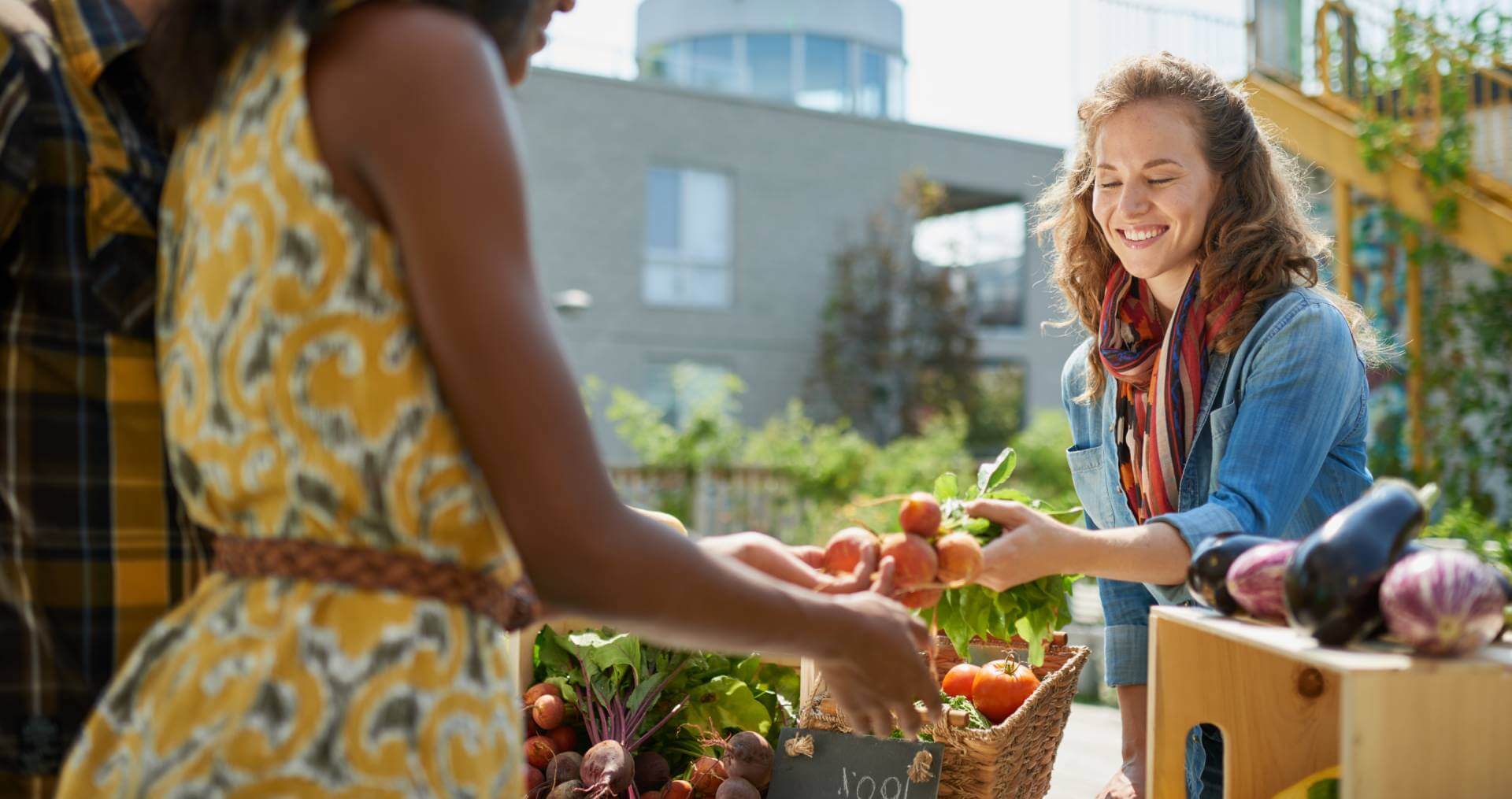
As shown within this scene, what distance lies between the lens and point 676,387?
1554 cm

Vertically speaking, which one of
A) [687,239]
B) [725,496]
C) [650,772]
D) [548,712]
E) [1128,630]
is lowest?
[725,496]

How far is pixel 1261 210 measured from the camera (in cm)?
212

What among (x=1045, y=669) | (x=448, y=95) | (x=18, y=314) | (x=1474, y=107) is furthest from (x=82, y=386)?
(x=1474, y=107)

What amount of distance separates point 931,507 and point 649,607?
0.75 meters

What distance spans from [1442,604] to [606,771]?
58.3 inches

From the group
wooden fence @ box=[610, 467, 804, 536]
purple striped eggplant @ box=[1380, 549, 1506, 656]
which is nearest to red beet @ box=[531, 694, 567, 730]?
purple striped eggplant @ box=[1380, 549, 1506, 656]

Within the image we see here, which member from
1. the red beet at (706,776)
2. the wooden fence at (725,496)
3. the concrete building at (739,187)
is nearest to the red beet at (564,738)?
the red beet at (706,776)

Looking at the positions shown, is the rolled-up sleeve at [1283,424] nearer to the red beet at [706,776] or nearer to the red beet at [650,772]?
the red beet at [706,776]

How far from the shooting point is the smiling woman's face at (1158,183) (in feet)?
6.95

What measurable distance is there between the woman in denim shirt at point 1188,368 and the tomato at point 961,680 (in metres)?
0.28

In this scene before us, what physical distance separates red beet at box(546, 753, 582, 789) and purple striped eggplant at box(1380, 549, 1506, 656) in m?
1.54

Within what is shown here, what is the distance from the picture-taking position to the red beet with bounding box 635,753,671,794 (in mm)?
2414

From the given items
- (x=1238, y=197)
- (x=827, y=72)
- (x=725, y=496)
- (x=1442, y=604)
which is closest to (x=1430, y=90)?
(x=725, y=496)

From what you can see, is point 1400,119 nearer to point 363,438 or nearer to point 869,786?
point 869,786
